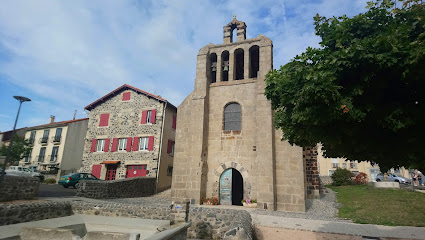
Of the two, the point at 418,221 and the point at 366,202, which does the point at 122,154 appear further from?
the point at 418,221

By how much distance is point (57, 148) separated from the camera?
93.4 feet

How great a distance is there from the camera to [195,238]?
328 inches

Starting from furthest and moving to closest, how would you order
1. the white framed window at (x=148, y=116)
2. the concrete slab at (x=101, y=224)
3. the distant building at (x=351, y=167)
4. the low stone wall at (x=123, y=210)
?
the distant building at (x=351, y=167), the white framed window at (x=148, y=116), the low stone wall at (x=123, y=210), the concrete slab at (x=101, y=224)

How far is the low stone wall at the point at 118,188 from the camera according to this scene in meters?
15.2

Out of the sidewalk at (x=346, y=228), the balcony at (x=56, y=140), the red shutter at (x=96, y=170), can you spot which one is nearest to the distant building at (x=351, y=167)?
the red shutter at (x=96, y=170)

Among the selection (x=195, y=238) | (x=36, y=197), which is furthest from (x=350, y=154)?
(x=36, y=197)

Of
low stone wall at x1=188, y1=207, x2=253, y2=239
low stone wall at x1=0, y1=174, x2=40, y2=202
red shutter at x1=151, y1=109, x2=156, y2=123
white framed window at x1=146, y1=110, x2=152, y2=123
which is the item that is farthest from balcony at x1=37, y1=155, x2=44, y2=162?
low stone wall at x1=188, y1=207, x2=253, y2=239

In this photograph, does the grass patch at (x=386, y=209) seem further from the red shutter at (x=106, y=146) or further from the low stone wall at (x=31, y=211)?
the red shutter at (x=106, y=146)

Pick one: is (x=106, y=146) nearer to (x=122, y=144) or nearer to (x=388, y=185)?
(x=122, y=144)

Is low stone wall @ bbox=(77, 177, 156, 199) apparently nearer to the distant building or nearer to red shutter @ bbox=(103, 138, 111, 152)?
red shutter @ bbox=(103, 138, 111, 152)

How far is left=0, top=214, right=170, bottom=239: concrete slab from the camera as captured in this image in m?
7.67

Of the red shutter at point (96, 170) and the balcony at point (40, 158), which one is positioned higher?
the balcony at point (40, 158)

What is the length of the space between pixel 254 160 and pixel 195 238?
714cm

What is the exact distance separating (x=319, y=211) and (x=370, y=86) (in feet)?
33.3
